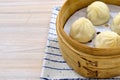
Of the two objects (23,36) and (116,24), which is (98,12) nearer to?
(116,24)

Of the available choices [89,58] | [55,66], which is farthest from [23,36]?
[89,58]

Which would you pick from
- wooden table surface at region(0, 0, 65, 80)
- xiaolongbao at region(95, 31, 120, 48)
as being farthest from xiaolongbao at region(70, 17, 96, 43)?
wooden table surface at region(0, 0, 65, 80)

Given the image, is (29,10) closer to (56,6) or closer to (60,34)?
(56,6)

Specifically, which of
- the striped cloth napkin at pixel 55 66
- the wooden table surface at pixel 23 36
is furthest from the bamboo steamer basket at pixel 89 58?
the wooden table surface at pixel 23 36

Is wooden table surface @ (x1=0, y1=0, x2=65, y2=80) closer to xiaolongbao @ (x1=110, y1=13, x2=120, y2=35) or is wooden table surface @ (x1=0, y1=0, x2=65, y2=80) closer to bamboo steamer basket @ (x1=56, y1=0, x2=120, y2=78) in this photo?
bamboo steamer basket @ (x1=56, y1=0, x2=120, y2=78)

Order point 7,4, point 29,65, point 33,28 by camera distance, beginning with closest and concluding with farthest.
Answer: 1. point 29,65
2. point 33,28
3. point 7,4

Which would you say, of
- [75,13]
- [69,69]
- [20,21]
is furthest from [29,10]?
[69,69]
